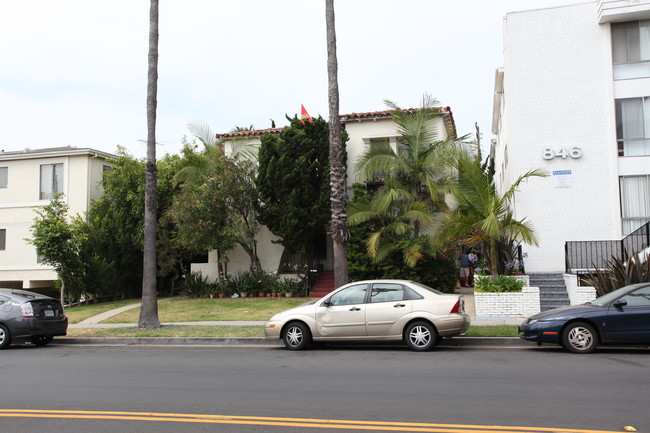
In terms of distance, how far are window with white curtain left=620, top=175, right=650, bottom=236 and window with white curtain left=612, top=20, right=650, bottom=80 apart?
3.50 m

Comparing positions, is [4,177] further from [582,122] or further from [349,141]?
[582,122]

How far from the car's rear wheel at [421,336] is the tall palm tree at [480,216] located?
5170mm

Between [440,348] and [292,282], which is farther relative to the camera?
[292,282]

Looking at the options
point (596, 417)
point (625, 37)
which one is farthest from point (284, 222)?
point (596, 417)

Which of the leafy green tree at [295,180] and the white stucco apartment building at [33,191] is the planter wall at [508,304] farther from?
the white stucco apartment building at [33,191]

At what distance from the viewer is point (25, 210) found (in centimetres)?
2773

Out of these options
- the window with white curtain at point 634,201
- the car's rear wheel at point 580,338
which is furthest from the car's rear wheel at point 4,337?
the window with white curtain at point 634,201

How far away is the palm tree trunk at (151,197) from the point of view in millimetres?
15430

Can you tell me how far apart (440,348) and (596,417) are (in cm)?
544

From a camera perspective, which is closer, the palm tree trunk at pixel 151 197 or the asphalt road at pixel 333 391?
the asphalt road at pixel 333 391

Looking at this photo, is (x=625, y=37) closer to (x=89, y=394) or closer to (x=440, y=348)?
(x=440, y=348)

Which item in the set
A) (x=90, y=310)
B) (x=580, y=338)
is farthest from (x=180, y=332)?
(x=580, y=338)

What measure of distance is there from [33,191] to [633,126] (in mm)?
26751

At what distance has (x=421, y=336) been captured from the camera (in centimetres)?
1072
